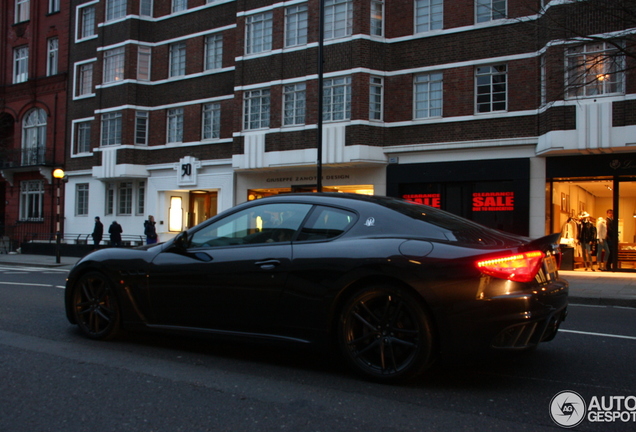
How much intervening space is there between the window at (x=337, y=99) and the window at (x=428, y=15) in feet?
9.99

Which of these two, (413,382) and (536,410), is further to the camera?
(413,382)

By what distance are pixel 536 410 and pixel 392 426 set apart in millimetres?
983

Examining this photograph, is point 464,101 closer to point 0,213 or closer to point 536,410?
point 536,410

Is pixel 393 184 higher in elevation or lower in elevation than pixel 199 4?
lower

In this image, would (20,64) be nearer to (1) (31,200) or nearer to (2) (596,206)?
(1) (31,200)

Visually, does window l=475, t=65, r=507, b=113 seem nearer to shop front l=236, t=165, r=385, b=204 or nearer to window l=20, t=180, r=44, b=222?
shop front l=236, t=165, r=385, b=204

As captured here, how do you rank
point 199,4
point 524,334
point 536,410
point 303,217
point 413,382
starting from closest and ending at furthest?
point 536,410 < point 524,334 < point 413,382 < point 303,217 < point 199,4

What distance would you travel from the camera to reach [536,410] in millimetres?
3807

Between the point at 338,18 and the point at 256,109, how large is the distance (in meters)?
4.69

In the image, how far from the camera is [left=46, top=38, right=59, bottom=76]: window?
3253 centimetres

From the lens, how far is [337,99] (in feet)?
70.6

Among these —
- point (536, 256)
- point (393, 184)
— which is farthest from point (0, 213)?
point (536, 256)

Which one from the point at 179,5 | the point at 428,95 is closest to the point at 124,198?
the point at 179,5

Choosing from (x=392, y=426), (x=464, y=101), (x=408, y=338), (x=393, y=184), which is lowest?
(x=392, y=426)
